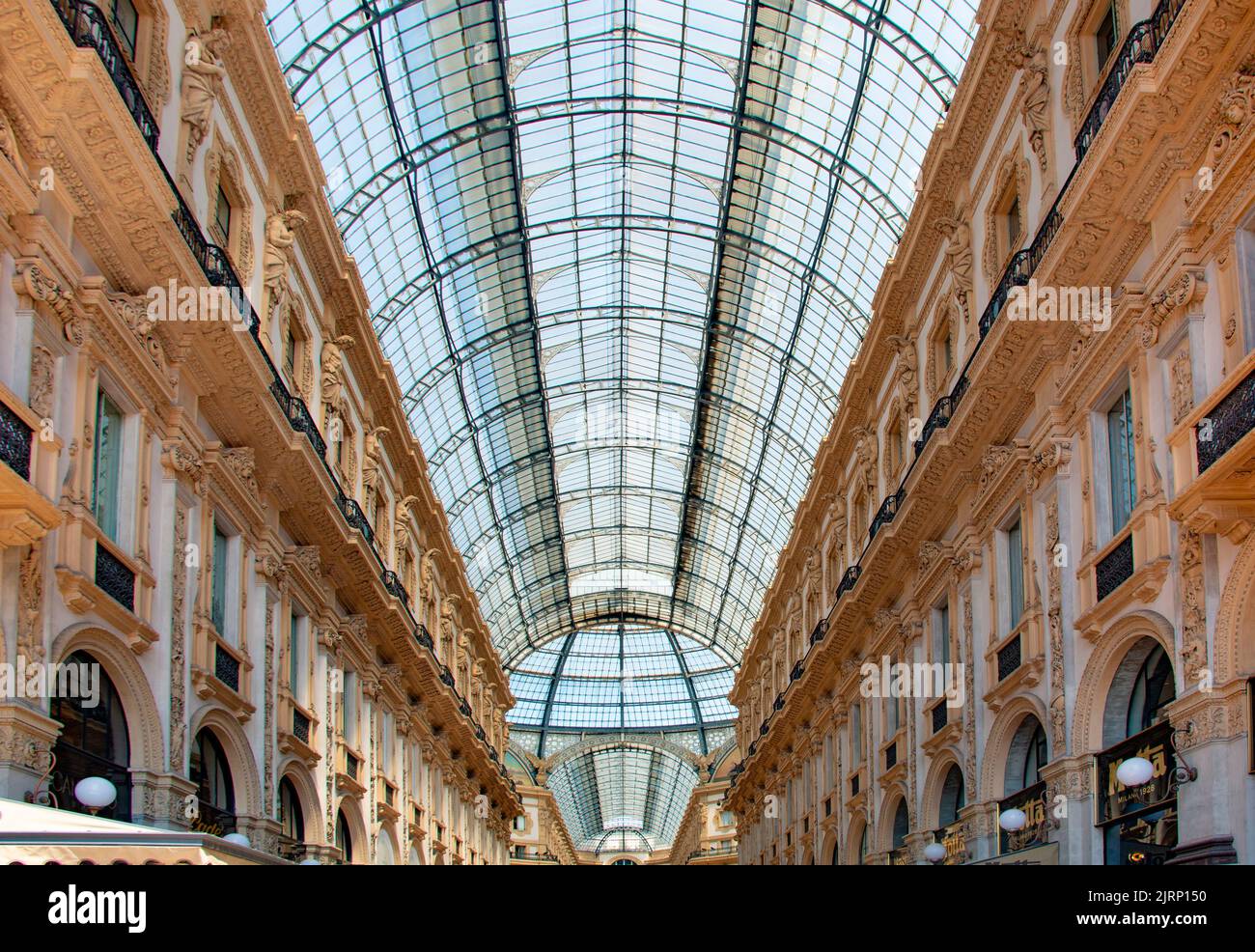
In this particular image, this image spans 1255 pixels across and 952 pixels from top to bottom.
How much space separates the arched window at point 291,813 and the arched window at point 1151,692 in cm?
1507

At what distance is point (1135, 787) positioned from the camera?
630 inches

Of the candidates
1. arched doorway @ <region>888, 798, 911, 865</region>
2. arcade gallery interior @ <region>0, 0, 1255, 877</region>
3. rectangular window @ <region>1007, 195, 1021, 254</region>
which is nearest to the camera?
arcade gallery interior @ <region>0, 0, 1255, 877</region>

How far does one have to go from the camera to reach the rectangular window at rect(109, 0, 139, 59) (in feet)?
57.0

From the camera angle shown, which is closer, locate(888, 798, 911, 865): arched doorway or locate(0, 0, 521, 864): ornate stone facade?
locate(0, 0, 521, 864): ornate stone facade

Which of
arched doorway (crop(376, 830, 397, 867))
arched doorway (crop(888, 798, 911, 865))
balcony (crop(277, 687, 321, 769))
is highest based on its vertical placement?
balcony (crop(277, 687, 321, 769))

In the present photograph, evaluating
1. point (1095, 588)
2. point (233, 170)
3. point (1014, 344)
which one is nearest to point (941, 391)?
point (1014, 344)

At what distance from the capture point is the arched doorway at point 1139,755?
1512cm

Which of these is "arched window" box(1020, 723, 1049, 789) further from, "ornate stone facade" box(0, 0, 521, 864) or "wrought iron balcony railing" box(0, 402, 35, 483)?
"wrought iron balcony railing" box(0, 402, 35, 483)

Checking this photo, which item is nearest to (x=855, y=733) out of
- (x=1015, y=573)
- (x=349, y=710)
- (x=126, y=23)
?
(x=349, y=710)

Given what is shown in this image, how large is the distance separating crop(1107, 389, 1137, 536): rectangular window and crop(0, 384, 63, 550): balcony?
12511 mm

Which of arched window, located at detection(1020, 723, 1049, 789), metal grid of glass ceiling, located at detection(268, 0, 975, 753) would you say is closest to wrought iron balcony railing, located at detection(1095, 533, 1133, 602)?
arched window, located at detection(1020, 723, 1049, 789)

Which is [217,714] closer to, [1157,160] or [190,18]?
[190,18]

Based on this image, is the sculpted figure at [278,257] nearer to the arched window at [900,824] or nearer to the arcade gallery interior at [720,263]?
the arcade gallery interior at [720,263]

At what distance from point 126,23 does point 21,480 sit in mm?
8128
